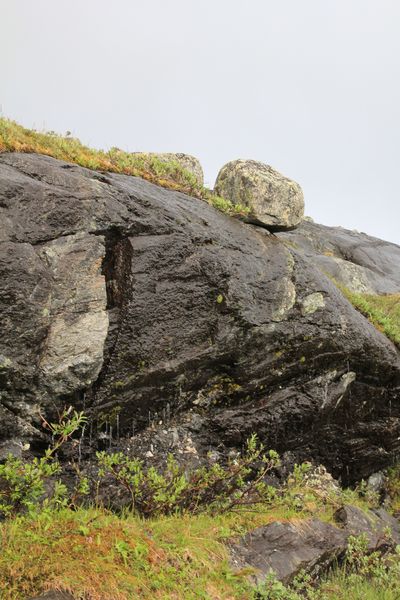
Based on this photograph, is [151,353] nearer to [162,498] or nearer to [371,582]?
[162,498]

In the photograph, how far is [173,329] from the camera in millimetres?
10164

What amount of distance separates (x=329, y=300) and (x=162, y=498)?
6.99m

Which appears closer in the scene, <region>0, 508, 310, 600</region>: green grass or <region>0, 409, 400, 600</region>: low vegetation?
<region>0, 508, 310, 600</region>: green grass

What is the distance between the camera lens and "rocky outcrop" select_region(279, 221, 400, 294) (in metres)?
29.6

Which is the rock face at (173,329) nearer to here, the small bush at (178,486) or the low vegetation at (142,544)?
→ the small bush at (178,486)

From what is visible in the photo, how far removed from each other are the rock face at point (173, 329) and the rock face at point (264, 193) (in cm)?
75

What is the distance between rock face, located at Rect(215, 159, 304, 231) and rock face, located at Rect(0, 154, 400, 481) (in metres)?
0.75

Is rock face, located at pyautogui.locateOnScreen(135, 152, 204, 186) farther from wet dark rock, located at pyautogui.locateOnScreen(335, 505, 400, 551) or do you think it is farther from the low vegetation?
wet dark rock, located at pyautogui.locateOnScreen(335, 505, 400, 551)

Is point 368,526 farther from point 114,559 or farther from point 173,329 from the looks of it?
point 114,559

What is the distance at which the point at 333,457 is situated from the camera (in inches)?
509

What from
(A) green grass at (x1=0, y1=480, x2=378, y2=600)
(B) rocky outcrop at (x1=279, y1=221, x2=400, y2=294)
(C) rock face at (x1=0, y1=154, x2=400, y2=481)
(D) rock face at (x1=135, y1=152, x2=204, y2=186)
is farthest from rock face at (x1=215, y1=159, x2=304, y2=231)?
(B) rocky outcrop at (x1=279, y1=221, x2=400, y2=294)

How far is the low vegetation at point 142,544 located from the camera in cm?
551

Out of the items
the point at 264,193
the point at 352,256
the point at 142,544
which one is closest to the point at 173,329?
the point at 142,544

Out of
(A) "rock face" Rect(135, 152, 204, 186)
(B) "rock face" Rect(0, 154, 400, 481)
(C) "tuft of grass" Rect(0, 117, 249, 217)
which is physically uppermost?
(A) "rock face" Rect(135, 152, 204, 186)
